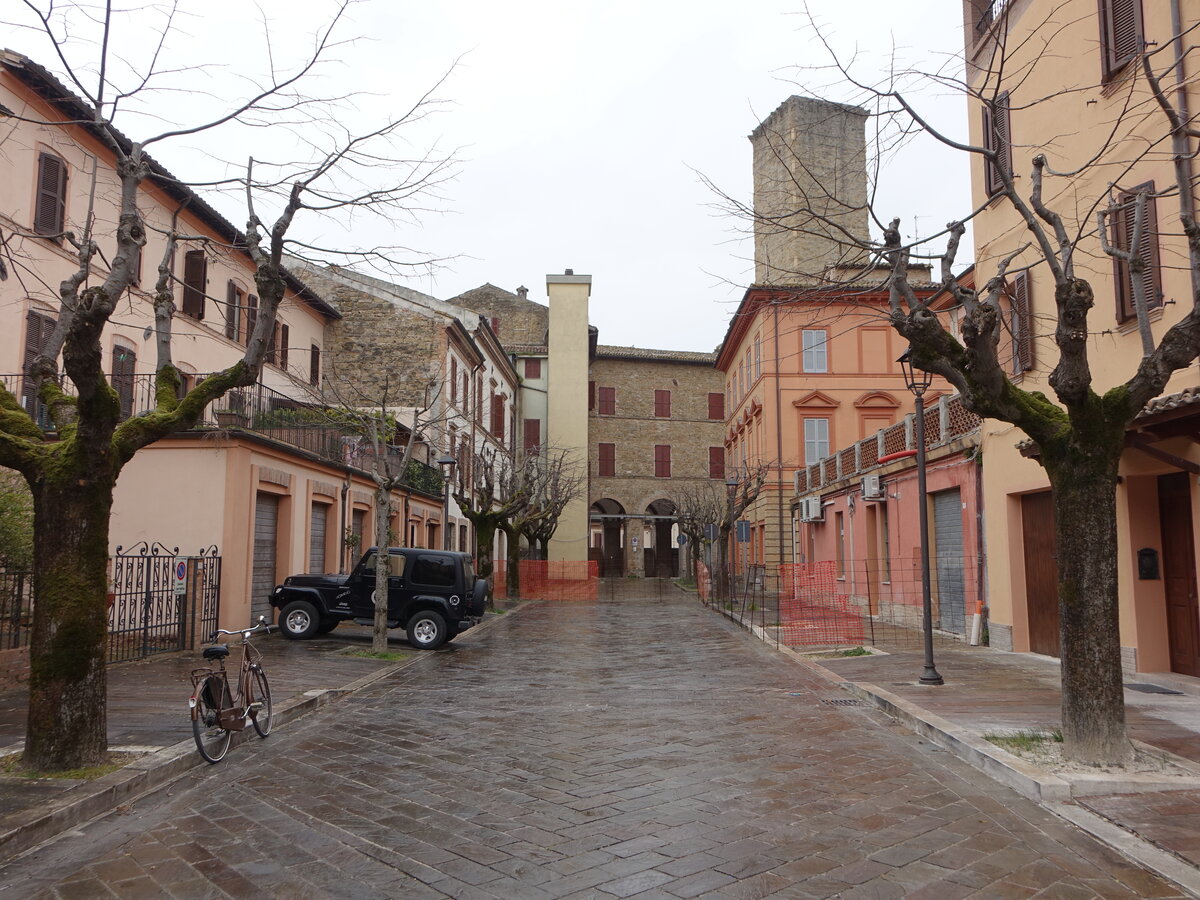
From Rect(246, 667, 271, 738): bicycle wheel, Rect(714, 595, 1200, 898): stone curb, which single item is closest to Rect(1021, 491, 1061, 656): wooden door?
Rect(714, 595, 1200, 898): stone curb

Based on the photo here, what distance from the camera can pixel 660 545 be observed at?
55.0 m

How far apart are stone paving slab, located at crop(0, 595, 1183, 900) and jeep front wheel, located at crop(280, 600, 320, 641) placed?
7.45m

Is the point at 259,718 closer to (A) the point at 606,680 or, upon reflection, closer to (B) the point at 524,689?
(B) the point at 524,689

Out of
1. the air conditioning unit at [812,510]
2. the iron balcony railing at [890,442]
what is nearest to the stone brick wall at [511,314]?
the iron balcony railing at [890,442]

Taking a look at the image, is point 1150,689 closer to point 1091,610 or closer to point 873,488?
point 1091,610

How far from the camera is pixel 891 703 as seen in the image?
9.48 m

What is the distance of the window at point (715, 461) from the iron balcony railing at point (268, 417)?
31821 millimetres

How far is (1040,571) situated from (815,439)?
2278 centimetres

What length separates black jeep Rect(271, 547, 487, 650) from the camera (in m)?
16.3

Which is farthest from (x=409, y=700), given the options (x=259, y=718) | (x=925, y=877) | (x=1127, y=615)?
(x=1127, y=615)

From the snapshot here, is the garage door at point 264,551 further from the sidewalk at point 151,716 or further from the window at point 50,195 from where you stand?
the window at point 50,195

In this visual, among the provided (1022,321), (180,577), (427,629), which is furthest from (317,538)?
(1022,321)

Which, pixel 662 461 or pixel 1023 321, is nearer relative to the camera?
pixel 1023 321

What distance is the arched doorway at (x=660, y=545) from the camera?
54219mm
